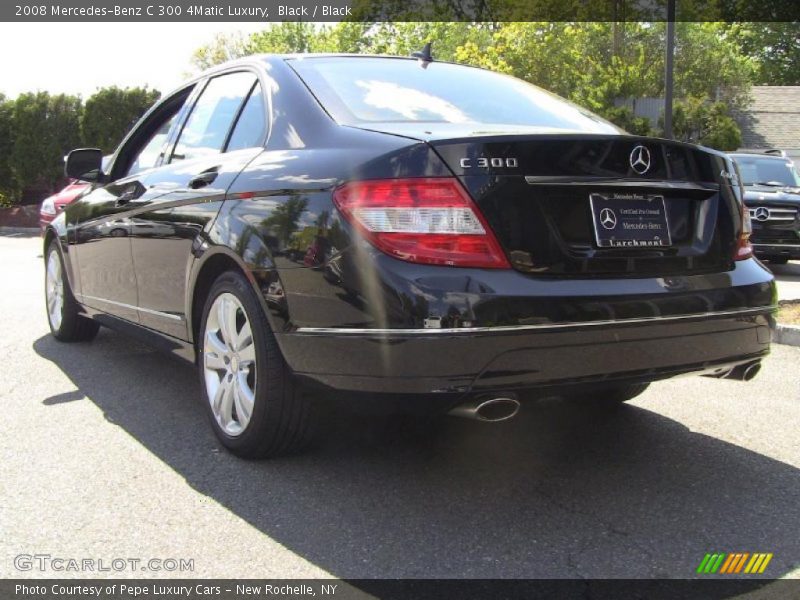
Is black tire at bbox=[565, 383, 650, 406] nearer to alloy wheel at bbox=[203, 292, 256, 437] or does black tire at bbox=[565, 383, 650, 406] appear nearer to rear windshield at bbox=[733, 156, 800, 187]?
alloy wheel at bbox=[203, 292, 256, 437]

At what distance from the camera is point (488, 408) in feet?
9.17

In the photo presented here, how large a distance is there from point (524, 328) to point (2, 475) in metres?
2.21

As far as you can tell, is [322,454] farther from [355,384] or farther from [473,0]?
[473,0]

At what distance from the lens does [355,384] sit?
2.87 meters

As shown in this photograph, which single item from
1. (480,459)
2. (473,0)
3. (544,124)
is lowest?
(480,459)

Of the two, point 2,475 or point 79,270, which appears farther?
point 79,270

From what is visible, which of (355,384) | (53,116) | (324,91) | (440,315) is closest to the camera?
(440,315)

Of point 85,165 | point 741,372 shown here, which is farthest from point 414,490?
point 85,165

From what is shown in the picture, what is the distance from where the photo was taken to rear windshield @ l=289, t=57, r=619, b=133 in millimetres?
3387

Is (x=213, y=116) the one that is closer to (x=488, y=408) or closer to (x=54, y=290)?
(x=488, y=408)

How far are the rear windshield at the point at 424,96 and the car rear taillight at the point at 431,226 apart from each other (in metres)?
0.56

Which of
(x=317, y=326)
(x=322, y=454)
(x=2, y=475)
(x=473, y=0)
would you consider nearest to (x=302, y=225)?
(x=317, y=326)

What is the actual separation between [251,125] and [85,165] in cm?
220

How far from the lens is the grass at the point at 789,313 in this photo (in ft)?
22.6
